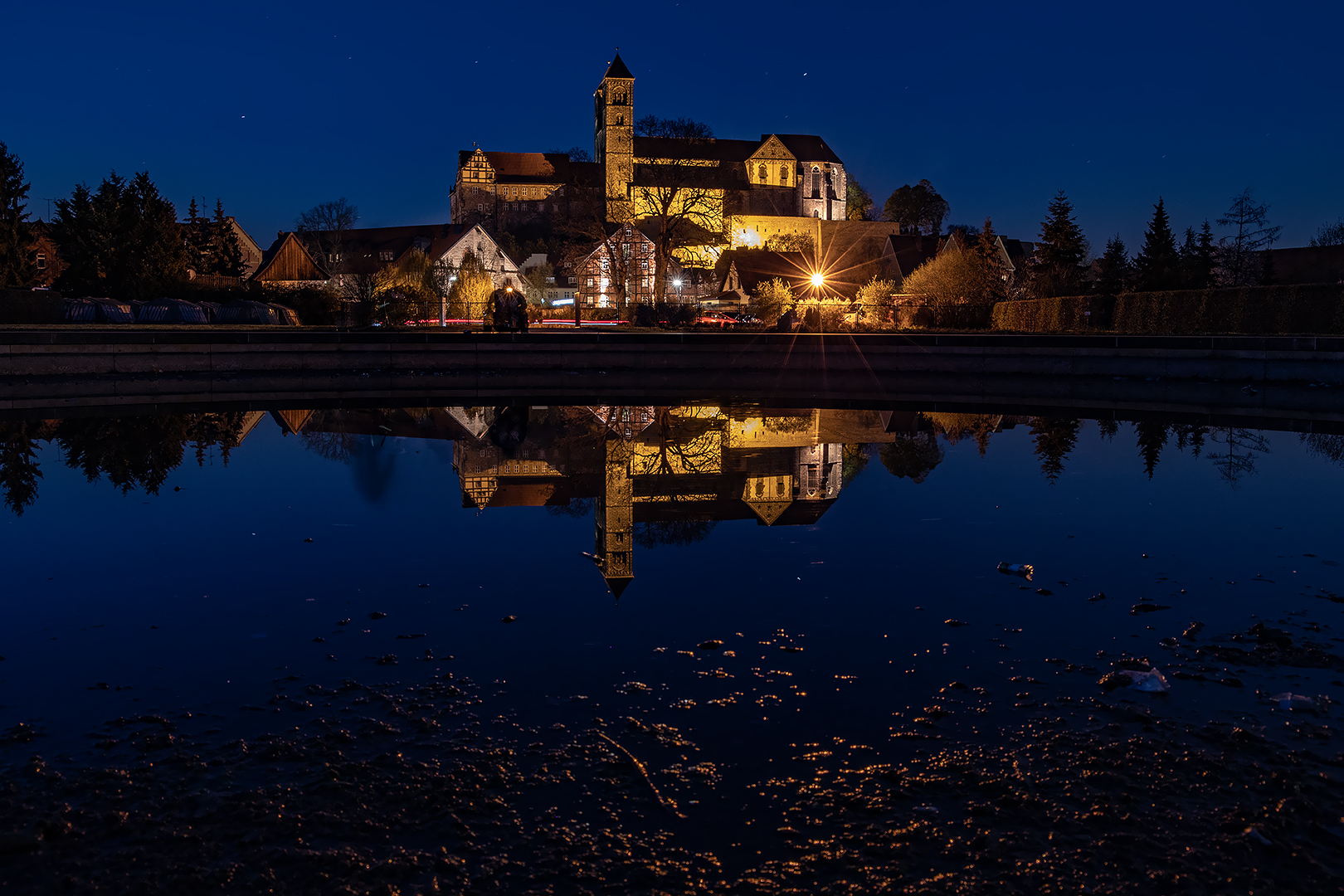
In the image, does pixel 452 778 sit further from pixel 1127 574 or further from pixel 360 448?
pixel 360 448

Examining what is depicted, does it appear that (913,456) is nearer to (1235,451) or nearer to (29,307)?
(1235,451)

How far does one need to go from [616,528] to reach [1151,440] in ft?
37.3

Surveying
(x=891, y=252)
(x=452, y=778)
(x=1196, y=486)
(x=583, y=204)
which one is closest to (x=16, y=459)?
(x=452, y=778)

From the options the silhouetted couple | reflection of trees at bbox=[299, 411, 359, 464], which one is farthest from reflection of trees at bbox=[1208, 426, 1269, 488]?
the silhouetted couple

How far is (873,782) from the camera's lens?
4242mm

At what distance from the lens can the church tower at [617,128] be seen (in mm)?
123688

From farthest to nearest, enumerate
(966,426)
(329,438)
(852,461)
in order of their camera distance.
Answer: (966,426), (329,438), (852,461)

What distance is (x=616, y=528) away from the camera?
29.8 ft

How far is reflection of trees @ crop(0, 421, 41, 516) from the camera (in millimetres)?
10625

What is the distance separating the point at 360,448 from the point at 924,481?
880 centimetres

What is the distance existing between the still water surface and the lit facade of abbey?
4574 inches

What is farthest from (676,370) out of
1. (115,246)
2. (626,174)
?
(626,174)

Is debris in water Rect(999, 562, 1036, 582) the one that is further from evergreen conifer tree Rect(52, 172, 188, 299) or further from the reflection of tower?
evergreen conifer tree Rect(52, 172, 188, 299)

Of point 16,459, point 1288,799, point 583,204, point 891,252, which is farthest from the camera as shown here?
point 891,252
